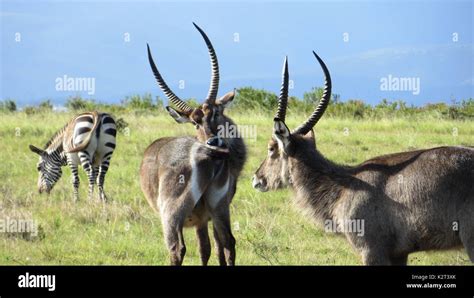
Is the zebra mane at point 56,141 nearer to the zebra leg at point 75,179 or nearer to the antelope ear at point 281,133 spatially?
the zebra leg at point 75,179

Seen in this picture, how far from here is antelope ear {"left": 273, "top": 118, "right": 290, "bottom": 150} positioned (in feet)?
31.2

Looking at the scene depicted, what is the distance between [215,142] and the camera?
1066cm

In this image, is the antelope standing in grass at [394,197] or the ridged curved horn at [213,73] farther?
the ridged curved horn at [213,73]

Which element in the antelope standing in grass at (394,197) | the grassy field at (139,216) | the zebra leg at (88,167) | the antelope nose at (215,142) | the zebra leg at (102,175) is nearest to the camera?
the antelope standing in grass at (394,197)

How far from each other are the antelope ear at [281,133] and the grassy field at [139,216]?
962mm

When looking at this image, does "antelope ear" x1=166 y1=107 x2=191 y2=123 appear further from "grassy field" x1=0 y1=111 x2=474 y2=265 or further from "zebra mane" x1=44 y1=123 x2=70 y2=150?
"zebra mane" x1=44 y1=123 x2=70 y2=150

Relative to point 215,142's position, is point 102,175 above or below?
below

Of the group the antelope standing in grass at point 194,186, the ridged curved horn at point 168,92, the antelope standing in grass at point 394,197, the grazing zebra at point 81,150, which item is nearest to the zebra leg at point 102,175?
the grazing zebra at point 81,150

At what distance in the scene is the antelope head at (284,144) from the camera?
9805 millimetres

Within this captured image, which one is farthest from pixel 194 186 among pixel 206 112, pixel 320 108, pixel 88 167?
pixel 88 167

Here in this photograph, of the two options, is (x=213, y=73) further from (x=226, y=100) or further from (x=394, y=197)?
(x=394, y=197)

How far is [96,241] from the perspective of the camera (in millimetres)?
12039

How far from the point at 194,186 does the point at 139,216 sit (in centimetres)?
358
